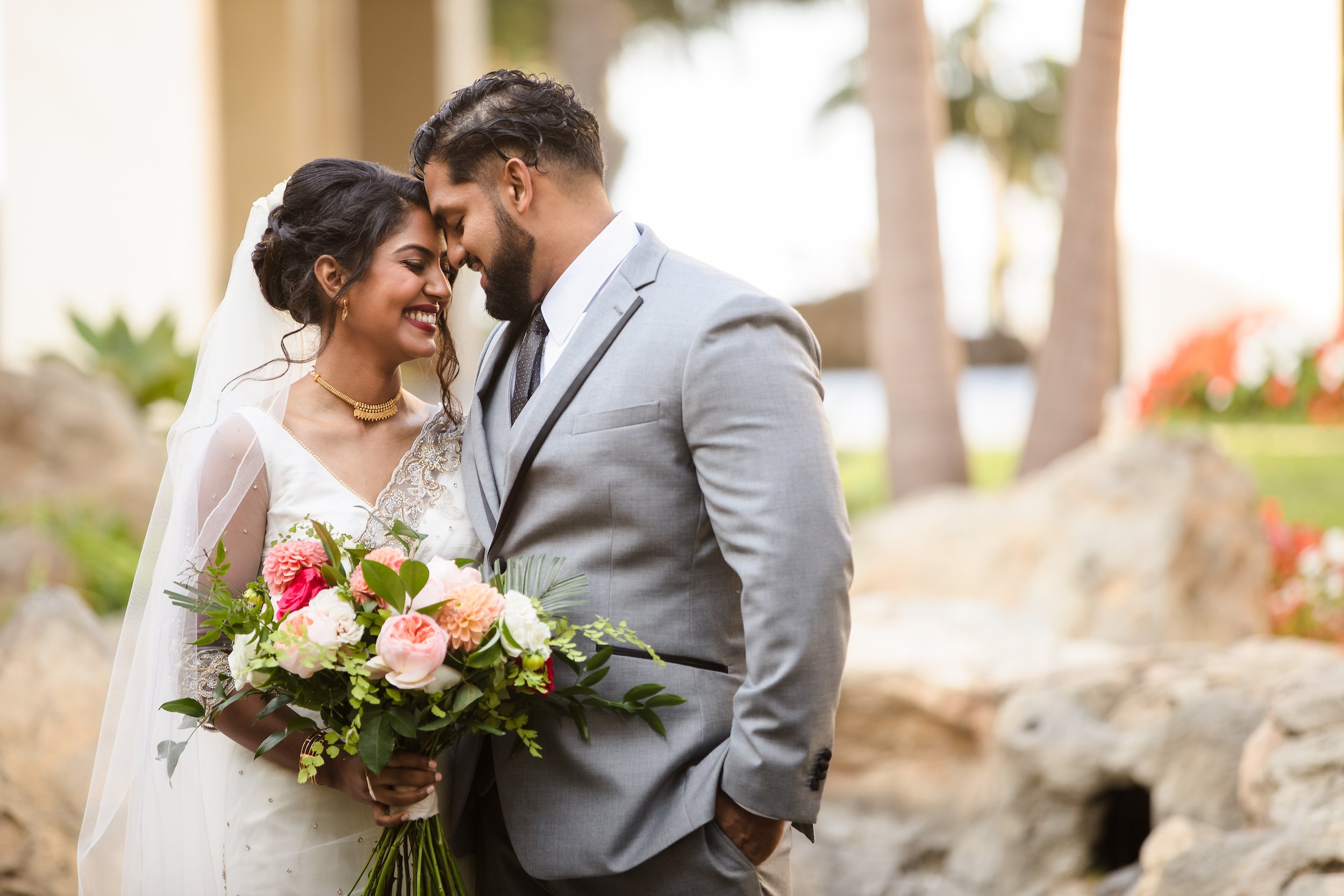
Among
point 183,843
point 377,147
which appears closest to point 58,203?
point 377,147

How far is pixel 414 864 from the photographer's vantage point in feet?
8.32

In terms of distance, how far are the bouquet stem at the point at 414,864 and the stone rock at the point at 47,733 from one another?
2034 millimetres

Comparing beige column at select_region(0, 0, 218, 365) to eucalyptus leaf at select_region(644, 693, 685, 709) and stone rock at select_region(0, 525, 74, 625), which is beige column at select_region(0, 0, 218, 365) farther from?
eucalyptus leaf at select_region(644, 693, 685, 709)

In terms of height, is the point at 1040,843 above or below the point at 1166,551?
below

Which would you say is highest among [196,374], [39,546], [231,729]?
[196,374]

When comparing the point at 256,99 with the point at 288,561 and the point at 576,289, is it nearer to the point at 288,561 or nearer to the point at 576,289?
the point at 576,289

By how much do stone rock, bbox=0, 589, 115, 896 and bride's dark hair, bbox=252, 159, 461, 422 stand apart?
2.07m

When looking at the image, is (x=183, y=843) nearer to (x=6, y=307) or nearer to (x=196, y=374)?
(x=196, y=374)

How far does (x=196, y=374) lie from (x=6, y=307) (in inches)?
297

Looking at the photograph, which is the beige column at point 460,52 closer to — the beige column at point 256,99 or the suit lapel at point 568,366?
the beige column at point 256,99

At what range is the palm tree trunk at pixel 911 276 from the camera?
304 inches

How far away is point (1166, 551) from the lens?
5.64m

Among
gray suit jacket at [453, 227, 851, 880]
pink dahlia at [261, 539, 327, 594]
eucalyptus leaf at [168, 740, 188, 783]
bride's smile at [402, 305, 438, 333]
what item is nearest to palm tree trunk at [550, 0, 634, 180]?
bride's smile at [402, 305, 438, 333]

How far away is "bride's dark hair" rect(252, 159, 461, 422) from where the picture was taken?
2.93 meters
